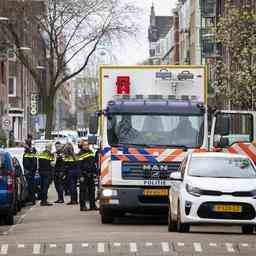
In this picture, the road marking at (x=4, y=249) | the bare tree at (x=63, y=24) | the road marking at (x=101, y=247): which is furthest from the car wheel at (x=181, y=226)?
the bare tree at (x=63, y=24)

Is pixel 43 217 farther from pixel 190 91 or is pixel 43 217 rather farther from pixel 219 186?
pixel 219 186

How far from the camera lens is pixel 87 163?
1233 inches

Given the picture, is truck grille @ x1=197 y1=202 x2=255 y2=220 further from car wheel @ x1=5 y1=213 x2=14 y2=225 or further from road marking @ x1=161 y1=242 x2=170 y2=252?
car wheel @ x1=5 y1=213 x2=14 y2=225

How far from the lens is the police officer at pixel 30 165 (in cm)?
3631

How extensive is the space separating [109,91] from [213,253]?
874 cm

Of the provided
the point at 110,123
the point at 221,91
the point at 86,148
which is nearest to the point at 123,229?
the point at 110,123

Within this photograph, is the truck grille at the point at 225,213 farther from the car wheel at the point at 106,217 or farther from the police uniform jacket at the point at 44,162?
the police uniform jacket at the point at 44,162

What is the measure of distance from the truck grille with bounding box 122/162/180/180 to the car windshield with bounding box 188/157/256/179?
7.77 feet

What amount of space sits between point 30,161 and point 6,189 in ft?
33.0

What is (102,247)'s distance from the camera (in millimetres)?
19188

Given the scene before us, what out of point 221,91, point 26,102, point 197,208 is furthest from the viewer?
point 26,102

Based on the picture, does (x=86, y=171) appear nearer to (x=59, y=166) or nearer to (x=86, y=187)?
(x=86, y=187)

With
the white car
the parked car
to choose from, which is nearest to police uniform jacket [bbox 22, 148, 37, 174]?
the parked car

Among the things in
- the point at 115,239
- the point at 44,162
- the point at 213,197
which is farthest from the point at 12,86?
the point at 115,239
